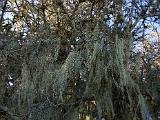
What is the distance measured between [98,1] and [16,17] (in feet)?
1.83

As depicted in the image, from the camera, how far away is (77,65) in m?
2.02

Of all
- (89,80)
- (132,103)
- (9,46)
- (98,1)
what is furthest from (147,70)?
(9,46)

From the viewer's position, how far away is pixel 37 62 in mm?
2131

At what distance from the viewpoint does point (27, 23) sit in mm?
2490

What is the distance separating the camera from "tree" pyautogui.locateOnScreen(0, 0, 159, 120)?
2.04 metres

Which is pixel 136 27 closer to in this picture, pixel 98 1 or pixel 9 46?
pixel 98 1

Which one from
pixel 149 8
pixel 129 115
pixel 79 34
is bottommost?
pixel 129 115

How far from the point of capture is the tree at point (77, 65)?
2.04 meters

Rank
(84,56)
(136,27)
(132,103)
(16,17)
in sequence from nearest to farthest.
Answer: (84,56)
(132,103)
(136,27)
(16,17)

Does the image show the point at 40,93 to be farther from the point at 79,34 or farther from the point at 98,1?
the point at 98,1

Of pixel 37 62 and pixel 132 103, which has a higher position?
pixel 37 62

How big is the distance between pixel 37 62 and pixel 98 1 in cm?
65

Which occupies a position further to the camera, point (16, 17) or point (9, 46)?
point (16, 17)

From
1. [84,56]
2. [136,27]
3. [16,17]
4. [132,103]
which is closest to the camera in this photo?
[84,56]
